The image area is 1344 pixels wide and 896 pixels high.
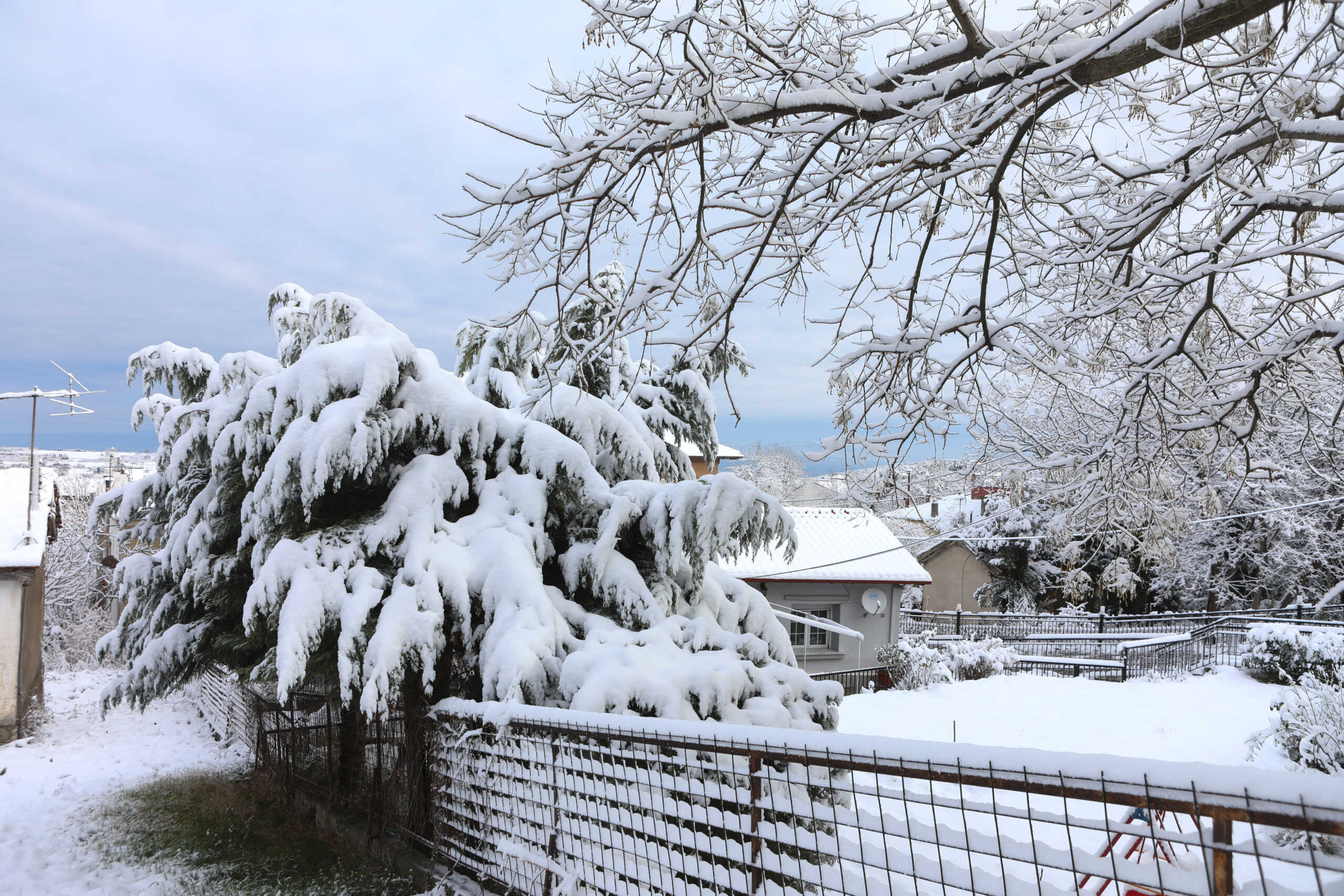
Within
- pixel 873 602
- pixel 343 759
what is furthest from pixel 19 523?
pixel 873 602

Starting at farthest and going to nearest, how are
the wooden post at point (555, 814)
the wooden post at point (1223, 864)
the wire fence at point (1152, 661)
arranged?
the wire fence at point (1152, 661)
the wooden post at point (555, 814)
the wooden post at point (1223, 864)

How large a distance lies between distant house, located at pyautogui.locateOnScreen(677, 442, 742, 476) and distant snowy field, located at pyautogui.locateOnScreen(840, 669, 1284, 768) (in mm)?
3679

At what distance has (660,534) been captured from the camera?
5.04 meters

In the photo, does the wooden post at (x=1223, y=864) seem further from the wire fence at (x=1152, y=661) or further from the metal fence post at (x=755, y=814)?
the wire fence at (x=1152, y=661)

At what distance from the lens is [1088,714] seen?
40.6ft

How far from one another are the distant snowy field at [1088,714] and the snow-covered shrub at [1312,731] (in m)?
0.27

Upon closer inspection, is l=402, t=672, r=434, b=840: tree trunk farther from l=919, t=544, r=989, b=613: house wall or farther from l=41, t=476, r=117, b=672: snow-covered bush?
l=919, t=544, r=989, b=613: house wall

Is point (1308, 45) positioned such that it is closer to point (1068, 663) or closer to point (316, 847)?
point (316, 847)

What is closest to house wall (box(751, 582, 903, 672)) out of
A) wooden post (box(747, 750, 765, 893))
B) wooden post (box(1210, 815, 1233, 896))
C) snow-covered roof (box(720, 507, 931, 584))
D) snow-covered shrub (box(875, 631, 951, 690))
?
snow-covered roof (box(720, 507, 931, 584))

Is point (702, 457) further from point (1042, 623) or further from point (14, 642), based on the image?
point (1042, 623)

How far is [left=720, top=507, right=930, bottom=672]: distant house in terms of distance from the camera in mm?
18828

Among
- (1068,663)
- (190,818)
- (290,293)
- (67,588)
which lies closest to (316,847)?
(190,818)

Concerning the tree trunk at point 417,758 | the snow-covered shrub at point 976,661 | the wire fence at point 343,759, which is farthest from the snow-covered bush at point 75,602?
the snow-covered shrub at point 976,661

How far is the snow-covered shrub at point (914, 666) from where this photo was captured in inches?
622
